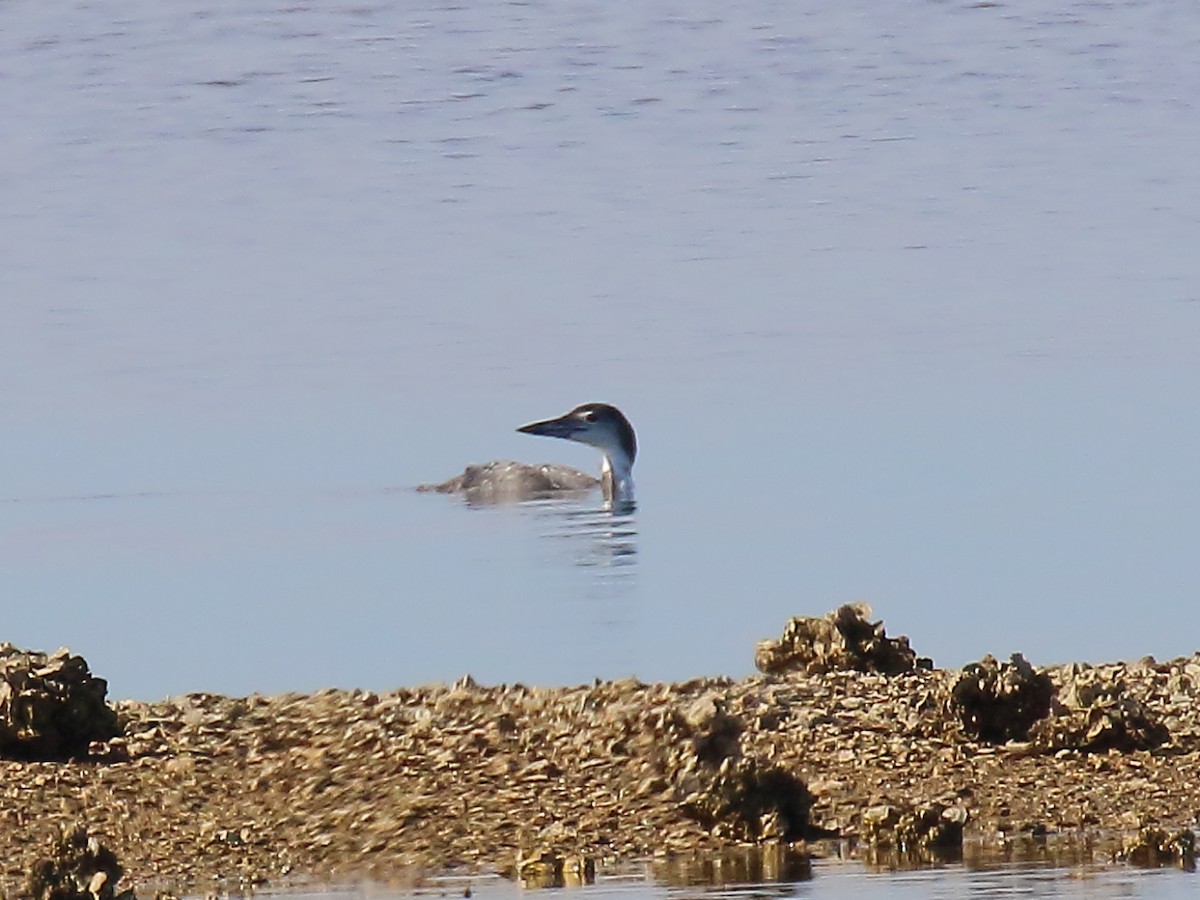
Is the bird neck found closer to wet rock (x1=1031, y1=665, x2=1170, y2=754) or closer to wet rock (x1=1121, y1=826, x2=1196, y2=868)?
wet rock (x1=1031, y1=665, x2=1170, y2=754)

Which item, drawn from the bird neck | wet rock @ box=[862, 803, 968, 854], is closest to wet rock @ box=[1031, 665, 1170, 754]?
wet rock @ box=[862, 803, 968, 854]

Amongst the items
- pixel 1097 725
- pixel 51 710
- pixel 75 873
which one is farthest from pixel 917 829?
pixel 51 710

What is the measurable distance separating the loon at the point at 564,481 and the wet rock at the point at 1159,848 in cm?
1023

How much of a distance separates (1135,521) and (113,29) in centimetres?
2967

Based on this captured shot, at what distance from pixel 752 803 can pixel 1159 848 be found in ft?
3.99

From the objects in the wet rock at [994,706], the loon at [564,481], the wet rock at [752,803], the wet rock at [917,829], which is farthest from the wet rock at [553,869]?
the loon at [564,481]

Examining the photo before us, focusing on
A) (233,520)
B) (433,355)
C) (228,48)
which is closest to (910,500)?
(233,520)

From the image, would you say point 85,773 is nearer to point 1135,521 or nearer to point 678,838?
point 678,838

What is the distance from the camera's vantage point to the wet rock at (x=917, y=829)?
1062 cm

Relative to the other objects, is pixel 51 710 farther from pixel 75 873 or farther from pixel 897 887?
pixel 897 887

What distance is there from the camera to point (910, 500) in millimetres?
18219

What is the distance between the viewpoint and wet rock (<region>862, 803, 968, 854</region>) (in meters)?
10.6

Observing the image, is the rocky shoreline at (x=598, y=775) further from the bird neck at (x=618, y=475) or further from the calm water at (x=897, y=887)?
the bird neck at (x=618, y=475)

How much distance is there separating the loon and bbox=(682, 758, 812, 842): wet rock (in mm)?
9513
